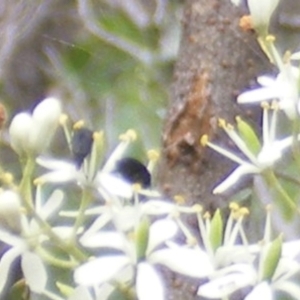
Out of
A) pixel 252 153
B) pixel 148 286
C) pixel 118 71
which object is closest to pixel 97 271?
pixel 148 286

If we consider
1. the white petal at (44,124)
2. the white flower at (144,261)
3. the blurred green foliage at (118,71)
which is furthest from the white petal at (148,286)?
the blurred green foliage at (118,71)

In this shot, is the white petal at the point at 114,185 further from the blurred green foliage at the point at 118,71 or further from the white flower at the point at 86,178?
the blurred green foliage at the point at 118,71

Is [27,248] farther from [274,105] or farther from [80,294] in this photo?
[274,105]

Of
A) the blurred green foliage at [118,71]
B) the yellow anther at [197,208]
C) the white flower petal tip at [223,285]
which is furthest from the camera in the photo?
the blurred green foliage at [118,71]

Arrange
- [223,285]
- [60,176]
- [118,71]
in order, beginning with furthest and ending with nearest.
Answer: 1. [118,71]
2. [60,176]
3. [223,285]

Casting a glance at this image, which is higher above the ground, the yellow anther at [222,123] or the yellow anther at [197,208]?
the yellow anther at [222,123]

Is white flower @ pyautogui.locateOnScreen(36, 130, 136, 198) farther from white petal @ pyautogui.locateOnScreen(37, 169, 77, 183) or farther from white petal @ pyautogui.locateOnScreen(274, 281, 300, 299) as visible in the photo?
white petal @ pyautogui.locateOnScreen(274, 281, 300, 299)
